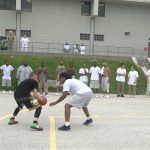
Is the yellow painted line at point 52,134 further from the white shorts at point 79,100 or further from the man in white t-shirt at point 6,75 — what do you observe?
the man in white t-shirt at point 6,75

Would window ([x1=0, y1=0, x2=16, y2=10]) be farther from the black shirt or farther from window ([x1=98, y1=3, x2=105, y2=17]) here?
the black shirt

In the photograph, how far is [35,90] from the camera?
11.3m

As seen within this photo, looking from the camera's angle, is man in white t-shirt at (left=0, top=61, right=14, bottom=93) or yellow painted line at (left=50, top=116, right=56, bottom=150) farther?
man in white t-shirt at (left=0, top=61, right=14, bottom=93)

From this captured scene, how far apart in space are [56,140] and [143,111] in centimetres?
669

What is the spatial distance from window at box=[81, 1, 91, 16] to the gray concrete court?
25569 millimetres

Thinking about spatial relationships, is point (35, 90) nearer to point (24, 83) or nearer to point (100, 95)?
point (24, 83)

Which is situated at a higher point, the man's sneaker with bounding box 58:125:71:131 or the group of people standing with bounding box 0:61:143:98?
the group of people standing with bounding box 0:61:143:98

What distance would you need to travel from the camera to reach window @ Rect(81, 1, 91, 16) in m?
39.7

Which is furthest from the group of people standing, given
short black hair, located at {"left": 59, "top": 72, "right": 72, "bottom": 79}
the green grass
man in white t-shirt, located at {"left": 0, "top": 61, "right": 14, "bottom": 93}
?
short black hair, located at {"left": 59, "top": 72, "right": 72, "bottom": 79}

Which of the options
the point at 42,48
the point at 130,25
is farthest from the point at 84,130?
the point at 130,25

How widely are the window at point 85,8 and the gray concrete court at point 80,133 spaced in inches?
1007

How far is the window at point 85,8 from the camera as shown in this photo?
130ft

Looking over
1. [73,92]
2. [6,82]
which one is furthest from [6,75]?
[73,92]

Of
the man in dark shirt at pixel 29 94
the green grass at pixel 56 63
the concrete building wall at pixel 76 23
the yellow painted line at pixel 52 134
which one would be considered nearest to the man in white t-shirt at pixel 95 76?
the green grass at pixel 56 63
